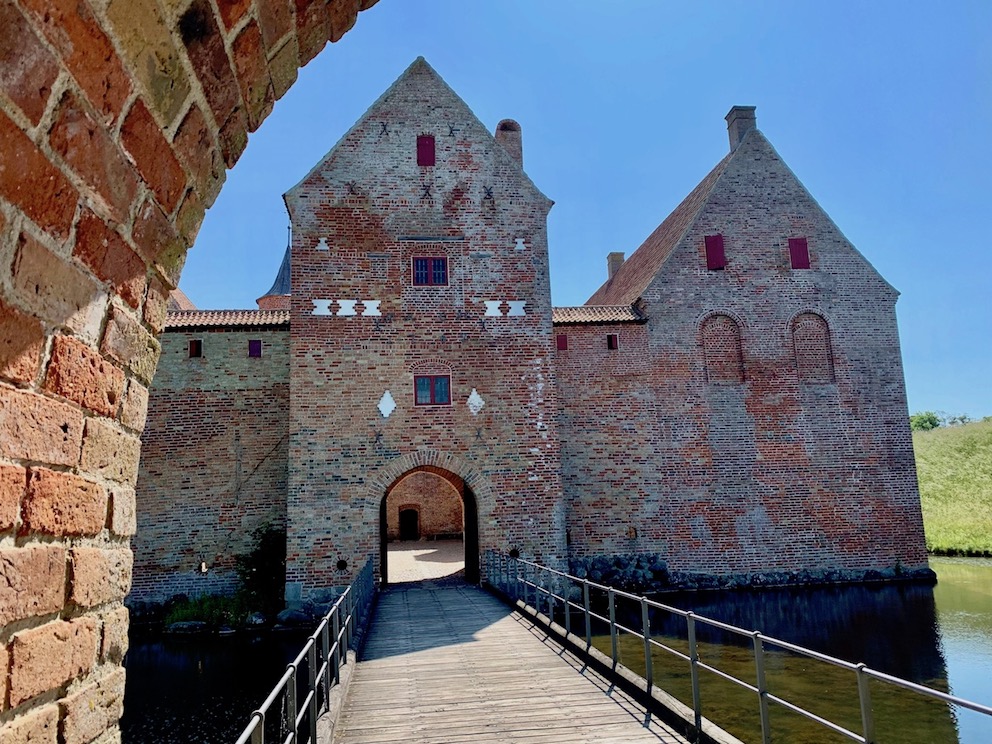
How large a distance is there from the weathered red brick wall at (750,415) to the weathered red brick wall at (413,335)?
191 cm

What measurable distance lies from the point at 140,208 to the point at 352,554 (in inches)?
517

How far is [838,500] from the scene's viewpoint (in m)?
16.7

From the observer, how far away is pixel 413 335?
1513 cm

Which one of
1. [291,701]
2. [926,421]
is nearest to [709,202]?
[291,701]

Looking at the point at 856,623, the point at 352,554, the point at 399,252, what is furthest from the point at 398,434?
the point at 856,623

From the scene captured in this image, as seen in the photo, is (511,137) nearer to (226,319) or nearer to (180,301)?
(226,319)

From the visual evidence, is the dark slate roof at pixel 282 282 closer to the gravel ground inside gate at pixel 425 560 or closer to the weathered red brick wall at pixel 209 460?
the gravel ground inside gate at pixel 425 560

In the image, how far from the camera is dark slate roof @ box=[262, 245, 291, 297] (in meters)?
33.4

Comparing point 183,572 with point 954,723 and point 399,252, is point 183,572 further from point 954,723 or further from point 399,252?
point 954,723

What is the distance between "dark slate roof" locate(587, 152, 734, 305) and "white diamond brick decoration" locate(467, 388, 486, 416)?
517cm

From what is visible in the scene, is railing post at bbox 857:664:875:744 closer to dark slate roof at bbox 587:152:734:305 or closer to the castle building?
the castle building

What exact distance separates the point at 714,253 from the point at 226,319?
466 inches

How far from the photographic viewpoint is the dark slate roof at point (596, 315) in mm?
16891

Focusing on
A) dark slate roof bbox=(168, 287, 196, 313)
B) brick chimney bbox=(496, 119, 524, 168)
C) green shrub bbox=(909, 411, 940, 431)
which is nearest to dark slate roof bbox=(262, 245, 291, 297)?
dark slate roof bbox=(168, 287, 196, 313)
